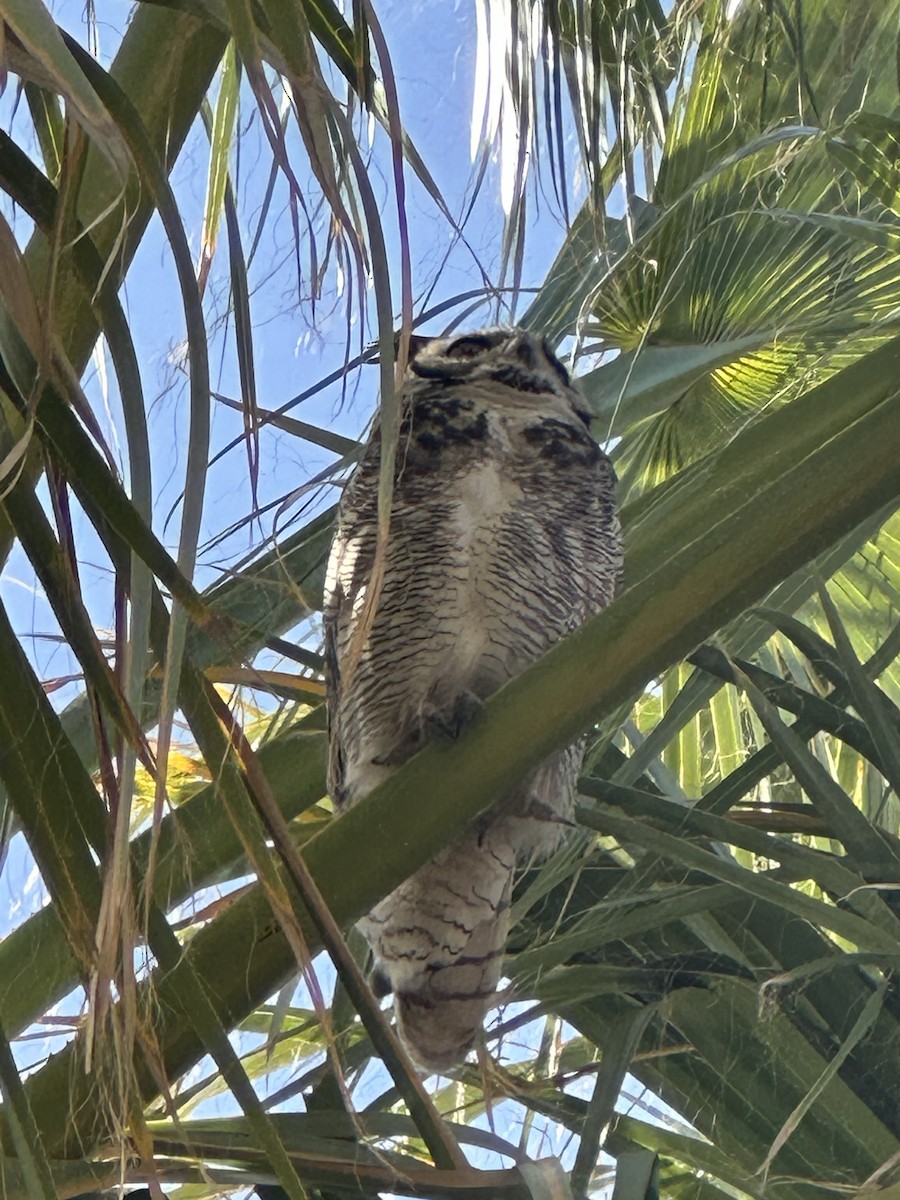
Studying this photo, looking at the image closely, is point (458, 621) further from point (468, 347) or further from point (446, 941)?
point (468, 347)

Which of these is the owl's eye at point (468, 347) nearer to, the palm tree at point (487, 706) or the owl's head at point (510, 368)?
the owl's head at point (510, 368)

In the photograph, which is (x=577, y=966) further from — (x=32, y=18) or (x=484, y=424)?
(x=32, y=18)

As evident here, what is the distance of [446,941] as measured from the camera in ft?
5.81

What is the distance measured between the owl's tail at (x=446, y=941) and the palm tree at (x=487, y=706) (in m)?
0.04

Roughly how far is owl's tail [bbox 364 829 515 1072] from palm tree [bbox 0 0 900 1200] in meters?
0.04

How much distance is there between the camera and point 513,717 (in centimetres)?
93

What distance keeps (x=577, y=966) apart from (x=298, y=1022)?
43 cm

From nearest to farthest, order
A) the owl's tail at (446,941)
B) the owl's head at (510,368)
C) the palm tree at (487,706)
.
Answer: the palm tree at (487,706)
the owl's tail at (446,941)
the owl's head at (510,368)

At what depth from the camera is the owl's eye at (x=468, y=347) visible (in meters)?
2.09

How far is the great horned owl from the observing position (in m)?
1.76

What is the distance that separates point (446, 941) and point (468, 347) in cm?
83

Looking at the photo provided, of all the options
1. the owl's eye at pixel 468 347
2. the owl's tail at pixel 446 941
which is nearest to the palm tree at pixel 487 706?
the owl's tail at pixel 446 941

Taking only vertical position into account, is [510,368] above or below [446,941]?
above

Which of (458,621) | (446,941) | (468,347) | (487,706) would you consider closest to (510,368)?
(468,347)
